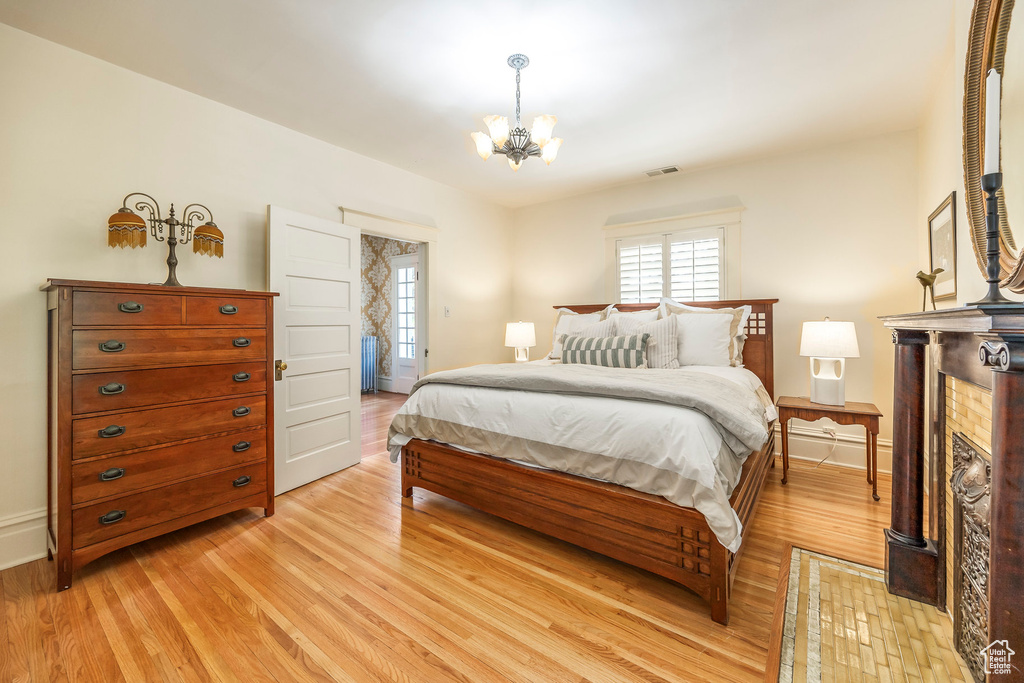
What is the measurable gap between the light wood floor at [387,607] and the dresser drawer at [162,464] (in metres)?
0.38

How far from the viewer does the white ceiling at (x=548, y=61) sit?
1955mm

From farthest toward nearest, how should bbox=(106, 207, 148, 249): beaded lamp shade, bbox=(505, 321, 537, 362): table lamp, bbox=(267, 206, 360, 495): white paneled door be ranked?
bbox=(505, 321, 537, 362): table lamp, bbox=(267, 206, 360, 495): white paneled door, bbox=(106, 207, 148, 249): beaded lamp shade

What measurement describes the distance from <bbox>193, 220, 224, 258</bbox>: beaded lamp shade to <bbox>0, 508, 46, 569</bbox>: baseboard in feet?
5.07

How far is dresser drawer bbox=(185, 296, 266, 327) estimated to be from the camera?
7.30 ft

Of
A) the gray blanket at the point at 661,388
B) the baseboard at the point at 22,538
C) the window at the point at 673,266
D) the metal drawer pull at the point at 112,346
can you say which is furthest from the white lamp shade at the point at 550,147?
the baseboard at the point at 22,538

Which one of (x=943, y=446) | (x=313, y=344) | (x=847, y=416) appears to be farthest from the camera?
(x=313, y=344)

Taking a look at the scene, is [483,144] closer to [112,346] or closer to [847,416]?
[112,346]

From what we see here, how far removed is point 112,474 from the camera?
196 cm

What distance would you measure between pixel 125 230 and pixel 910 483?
3.81 metres

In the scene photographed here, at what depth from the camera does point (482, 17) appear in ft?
6.49

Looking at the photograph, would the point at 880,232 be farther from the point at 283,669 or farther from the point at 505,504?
the point at 283,669

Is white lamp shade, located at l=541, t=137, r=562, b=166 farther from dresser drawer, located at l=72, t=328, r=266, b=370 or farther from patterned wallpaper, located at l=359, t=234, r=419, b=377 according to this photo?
patterned wallpaper, located at l=359, t=234, r=419, b=377

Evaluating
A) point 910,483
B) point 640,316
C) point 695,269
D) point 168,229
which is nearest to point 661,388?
point 910,483
